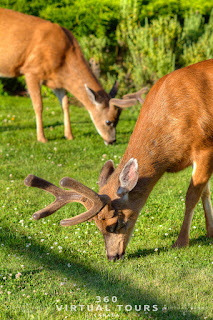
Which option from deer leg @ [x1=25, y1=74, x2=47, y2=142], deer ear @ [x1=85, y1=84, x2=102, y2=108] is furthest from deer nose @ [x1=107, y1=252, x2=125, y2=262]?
deer ear @ [x1=85, y1=84, x2=102, y2=108]

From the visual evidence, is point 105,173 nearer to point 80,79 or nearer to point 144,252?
point 144,252

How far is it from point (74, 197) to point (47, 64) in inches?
231

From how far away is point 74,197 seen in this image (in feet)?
15.1

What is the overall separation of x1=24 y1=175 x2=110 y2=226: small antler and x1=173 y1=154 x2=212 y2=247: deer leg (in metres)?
1.05

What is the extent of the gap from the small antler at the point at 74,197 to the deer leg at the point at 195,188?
1047mm

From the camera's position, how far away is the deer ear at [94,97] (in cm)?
983

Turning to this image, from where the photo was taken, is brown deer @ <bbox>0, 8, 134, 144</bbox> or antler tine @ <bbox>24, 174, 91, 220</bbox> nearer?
antler tine @ <bbox>24, 174, 91, 220</bbox>

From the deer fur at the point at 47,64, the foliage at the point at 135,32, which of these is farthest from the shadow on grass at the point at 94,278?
the foliage at the point at 135,32

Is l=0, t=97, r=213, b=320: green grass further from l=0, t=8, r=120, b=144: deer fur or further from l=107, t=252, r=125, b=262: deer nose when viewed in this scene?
l=0, t=8, r=120, b=144: deer fur

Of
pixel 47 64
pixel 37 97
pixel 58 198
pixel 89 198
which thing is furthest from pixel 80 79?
pixel 89 198

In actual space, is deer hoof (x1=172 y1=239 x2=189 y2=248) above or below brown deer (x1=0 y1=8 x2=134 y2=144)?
above

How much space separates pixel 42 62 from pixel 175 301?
272 inches

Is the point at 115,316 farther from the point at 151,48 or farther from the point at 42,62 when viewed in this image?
the point at 151,48

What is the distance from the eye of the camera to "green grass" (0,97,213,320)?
396 cm
